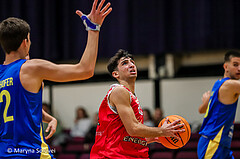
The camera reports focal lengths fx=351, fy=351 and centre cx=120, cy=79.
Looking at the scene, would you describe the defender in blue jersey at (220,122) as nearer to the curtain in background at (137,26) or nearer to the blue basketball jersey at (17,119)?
the blue basketball jersey at (17,119)

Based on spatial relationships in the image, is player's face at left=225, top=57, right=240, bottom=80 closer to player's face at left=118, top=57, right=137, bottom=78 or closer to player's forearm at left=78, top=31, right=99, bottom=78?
player's face at left=118, top=57, right=137, bottom=78

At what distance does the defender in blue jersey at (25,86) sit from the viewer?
2535 mm

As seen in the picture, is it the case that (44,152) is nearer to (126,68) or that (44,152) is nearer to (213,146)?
(126,68)

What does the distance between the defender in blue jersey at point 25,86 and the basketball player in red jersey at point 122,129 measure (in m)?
1.14

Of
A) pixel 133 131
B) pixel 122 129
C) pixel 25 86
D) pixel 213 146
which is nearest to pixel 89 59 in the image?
pixel 25 86

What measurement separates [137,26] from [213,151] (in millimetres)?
6406

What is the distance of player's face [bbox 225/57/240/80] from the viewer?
16.4 feet

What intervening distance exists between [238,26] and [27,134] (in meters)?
8.04

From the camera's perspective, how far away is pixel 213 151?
15.4 ft

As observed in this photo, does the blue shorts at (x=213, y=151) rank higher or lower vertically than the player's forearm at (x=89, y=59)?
lower

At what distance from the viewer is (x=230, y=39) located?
9.46 metres

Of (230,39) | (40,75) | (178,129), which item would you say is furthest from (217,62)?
(40,75)

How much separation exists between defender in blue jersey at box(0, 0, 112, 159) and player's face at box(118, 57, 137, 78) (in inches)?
62.9

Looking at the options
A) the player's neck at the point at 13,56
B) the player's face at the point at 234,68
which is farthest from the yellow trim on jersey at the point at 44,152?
the player's face at the point at 234,68
